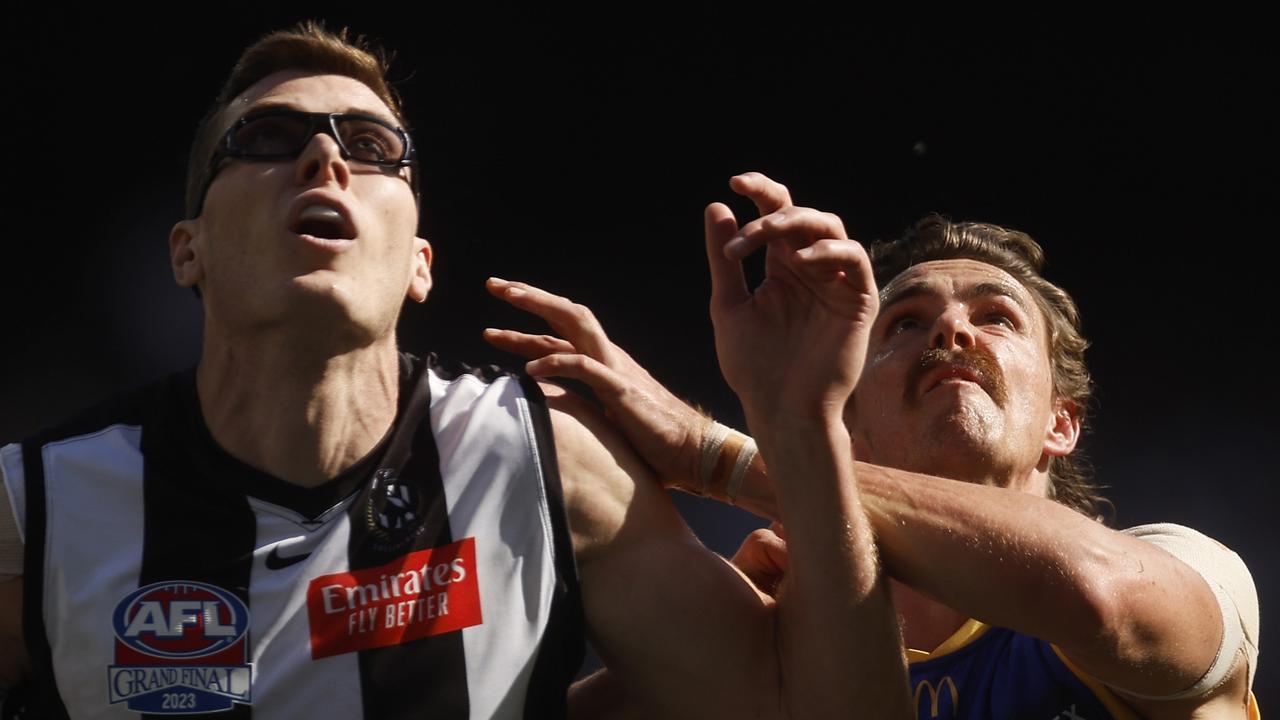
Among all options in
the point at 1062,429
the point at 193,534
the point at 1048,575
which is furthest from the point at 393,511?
the point at 1062,429

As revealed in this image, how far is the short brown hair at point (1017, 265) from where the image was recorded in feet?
10.00

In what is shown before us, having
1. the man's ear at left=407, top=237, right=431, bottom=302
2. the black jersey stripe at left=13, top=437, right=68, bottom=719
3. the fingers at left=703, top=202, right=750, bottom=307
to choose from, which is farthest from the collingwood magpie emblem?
the fingers at left=703, top=202, right=750, bottom=307

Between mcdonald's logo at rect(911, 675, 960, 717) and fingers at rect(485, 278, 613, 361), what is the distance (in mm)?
974

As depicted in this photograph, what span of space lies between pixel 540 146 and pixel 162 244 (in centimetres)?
156

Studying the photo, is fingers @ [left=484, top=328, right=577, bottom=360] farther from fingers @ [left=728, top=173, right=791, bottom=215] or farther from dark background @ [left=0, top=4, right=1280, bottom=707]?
dark background @ [left=0, top=4, right=1280, bottom=707]

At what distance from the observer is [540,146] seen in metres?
4.88

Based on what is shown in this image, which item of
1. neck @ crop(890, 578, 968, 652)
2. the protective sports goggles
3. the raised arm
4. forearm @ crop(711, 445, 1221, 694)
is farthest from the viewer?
neck @ crop(890, 578, 968, 652)

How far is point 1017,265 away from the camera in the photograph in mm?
3109

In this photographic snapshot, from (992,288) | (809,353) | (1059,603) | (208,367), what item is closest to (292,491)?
(208,367)

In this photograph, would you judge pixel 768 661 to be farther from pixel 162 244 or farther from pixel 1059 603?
pixel 162 244

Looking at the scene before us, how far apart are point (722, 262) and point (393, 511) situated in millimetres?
662

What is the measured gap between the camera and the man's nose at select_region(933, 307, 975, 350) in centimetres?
264

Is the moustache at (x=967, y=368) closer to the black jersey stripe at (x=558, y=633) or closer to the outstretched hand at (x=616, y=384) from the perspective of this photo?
the outstretched hand at (x=616, y=384)

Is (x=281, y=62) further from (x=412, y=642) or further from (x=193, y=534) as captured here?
(x=412, y=642)
